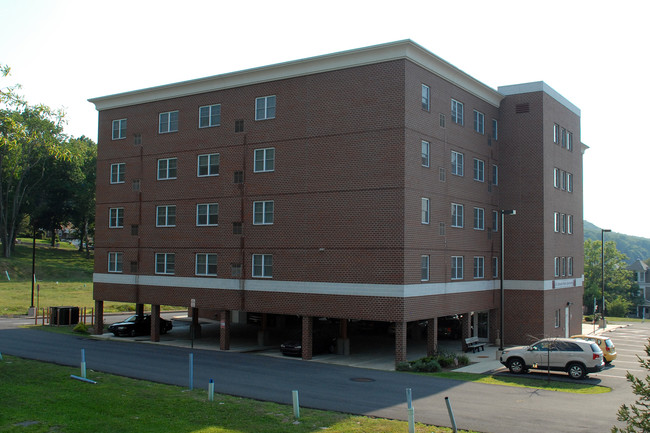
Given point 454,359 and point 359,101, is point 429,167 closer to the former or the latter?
point 359,101

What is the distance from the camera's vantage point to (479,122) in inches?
1519

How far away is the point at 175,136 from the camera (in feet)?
127

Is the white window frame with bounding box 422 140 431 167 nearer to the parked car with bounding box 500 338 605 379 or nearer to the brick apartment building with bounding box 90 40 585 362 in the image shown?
the brick apartment building with bounding box 90 40 585 362

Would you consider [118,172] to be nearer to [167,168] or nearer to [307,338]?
[167,168]

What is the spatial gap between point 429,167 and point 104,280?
24.0 metres

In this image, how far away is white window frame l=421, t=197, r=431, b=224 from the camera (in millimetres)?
31906

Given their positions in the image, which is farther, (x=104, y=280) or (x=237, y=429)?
(x=104, y=280)

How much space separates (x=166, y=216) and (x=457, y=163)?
1869 cm

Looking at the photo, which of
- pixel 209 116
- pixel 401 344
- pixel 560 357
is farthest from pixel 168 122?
pixel 560 357

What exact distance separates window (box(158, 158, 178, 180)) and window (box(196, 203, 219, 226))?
3177 millimetres

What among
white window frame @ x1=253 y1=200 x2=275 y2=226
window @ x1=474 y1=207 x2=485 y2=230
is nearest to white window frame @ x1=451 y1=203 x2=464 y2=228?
window @ x1=474 y1=207 x2=485 y2=230

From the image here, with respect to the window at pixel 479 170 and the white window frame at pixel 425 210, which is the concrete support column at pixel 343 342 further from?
the window at pixel 479 170

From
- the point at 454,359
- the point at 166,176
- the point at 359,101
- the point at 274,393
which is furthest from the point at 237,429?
the point at 166,176

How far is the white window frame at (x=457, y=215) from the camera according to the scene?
34844mm
